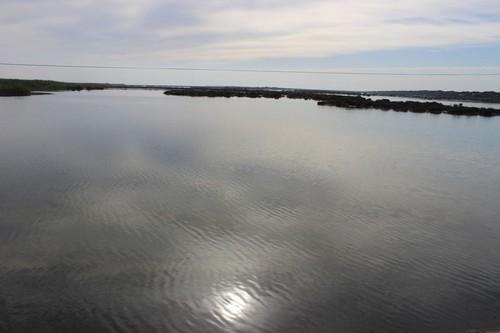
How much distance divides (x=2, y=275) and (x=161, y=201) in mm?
4950

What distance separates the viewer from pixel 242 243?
29.3 ft

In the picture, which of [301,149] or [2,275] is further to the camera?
[301,149]

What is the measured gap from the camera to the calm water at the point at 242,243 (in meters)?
6.34

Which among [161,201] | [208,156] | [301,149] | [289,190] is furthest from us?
[301,149]

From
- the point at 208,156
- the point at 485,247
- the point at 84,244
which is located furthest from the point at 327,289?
the point at 208,156

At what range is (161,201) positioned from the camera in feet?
38.2

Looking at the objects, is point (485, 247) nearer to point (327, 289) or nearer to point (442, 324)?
point (442, 324)

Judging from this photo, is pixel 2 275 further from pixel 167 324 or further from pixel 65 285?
pixel 167 324

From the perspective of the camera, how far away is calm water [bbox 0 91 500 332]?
6.34 m

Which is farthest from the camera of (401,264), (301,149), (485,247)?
(301,149)

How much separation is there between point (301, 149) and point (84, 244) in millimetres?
14909

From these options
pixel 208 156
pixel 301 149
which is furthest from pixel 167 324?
pixel 301 149

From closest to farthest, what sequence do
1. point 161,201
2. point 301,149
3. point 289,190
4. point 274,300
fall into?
1. point 274,300
2. point 161,201
3. point 289,190
4. point 301,149

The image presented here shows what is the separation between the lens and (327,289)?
23.6 ft
